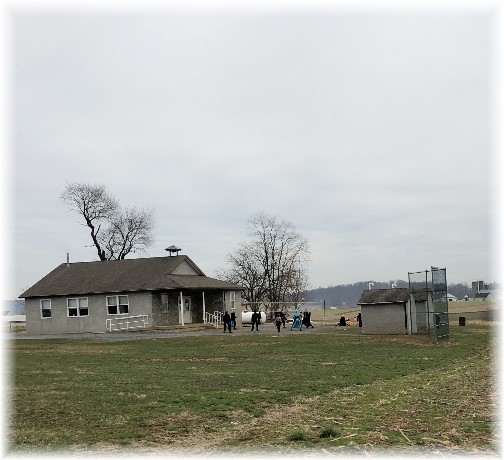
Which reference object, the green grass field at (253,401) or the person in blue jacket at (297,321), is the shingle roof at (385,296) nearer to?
the person in blue jacket at (297,321)

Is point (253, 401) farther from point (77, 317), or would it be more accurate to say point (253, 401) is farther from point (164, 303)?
point (77, 317)

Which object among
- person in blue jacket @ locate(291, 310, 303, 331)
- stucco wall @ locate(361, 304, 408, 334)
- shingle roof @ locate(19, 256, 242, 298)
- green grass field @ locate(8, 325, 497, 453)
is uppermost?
shingle roof @ locate(19, 256, 242, 298)

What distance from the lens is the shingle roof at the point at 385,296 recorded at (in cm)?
3672

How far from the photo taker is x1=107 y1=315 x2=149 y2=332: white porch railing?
4625 cm

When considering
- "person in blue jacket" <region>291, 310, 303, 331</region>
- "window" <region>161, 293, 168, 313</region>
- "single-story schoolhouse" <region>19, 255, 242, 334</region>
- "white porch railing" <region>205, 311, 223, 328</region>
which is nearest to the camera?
"person in blue jacket" <region>291, 310, 303, 331</region>

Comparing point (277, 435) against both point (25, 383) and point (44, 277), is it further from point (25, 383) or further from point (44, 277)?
point (44, 277)

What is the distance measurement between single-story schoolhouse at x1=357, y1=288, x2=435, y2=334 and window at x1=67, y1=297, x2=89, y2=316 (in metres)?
21.1

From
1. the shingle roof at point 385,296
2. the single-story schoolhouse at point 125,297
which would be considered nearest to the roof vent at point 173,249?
the single-story schoolhouse at point 125,297

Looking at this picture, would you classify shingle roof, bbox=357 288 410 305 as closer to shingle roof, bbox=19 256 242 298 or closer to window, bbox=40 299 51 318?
shingle roof, bbox=19 256 242 298

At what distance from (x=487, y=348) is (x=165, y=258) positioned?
1187 inches

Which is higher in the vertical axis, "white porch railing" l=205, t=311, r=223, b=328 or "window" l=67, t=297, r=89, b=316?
"window" l=67, t=297, r=89, b=316

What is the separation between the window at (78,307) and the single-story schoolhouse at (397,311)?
2113cm

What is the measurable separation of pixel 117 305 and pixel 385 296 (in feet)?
66.1

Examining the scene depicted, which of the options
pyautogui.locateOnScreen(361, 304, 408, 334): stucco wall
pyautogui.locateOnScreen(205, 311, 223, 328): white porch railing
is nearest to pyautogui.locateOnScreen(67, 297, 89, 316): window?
pyautogui.locateOnScreen(205, 311, 223, 328): white porch railing
